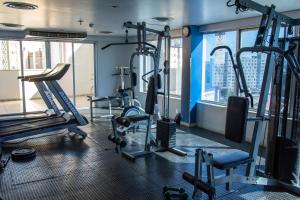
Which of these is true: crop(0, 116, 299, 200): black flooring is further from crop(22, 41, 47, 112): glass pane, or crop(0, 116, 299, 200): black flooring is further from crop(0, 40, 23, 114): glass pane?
crop(0, 40, 23, 114): glass pane

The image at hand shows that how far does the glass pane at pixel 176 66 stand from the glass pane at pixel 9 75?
449cm

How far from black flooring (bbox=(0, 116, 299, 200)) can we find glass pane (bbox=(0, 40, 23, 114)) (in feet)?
14.1

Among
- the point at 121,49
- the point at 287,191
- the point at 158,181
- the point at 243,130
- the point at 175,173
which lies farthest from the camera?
the point at 121,49

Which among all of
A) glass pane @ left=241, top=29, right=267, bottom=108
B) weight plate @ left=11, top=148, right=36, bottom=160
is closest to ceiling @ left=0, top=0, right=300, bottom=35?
glass pane @ left=241, top=29, right=267, bottom=108

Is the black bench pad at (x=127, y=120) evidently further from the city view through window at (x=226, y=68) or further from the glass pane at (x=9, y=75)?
the glass pane at (x=9, y=75)

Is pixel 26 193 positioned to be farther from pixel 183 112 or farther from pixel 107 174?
pixel 183 112

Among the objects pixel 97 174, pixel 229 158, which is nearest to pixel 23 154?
pixel 97 174

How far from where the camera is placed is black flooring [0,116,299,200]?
2.91 meters

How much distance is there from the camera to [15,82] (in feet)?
27.9

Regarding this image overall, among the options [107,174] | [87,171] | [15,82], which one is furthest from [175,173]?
[15,82]

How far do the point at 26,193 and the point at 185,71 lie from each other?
3.92 metres

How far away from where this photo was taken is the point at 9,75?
838 cm

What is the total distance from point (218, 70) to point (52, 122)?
3293 millimetres

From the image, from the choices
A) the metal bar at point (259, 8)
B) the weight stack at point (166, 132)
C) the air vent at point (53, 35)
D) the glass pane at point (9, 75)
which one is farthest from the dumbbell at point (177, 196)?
the glass pane at point (9, 75)
